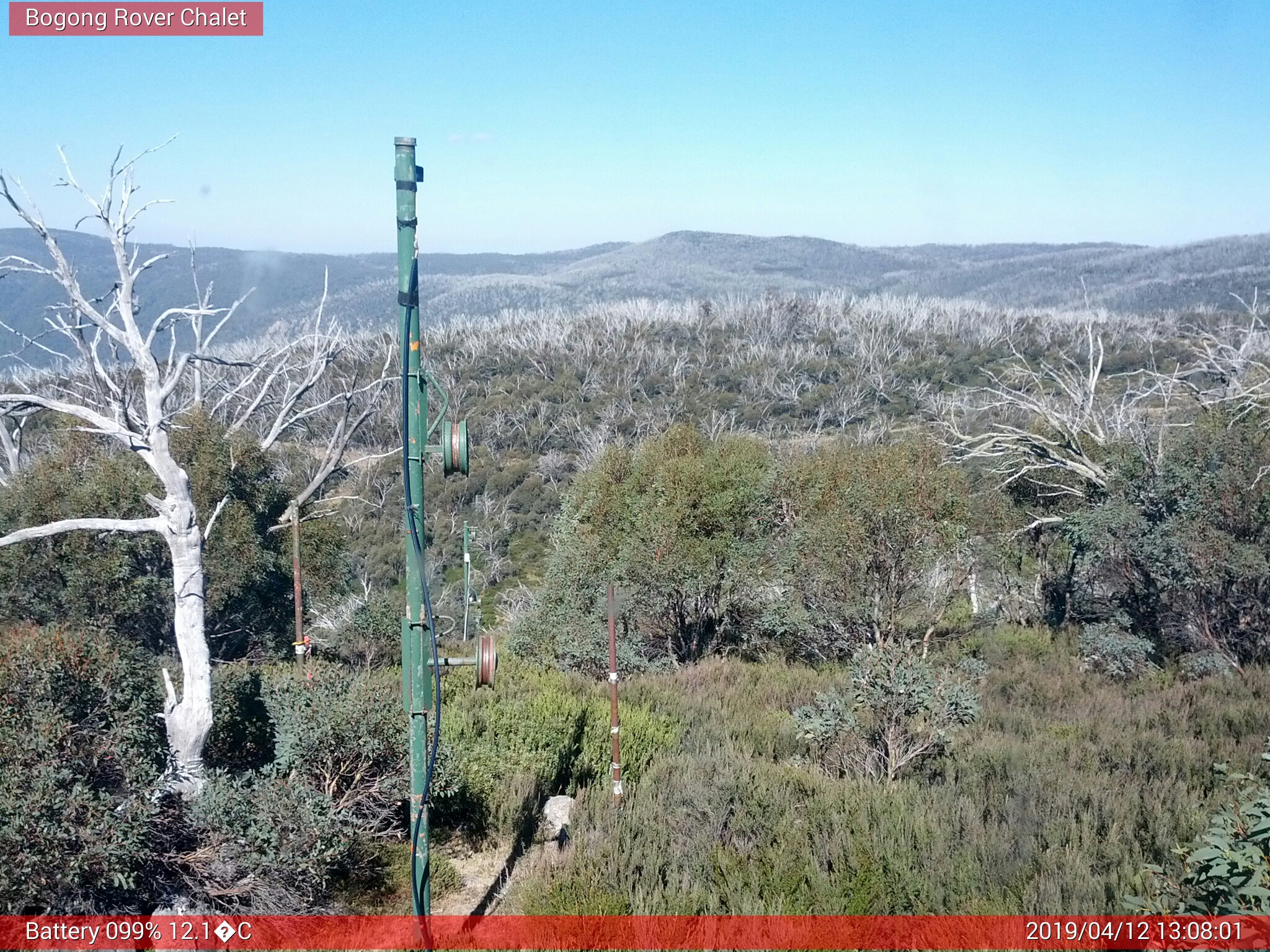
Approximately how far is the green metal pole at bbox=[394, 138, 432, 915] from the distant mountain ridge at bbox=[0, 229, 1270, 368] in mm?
28486

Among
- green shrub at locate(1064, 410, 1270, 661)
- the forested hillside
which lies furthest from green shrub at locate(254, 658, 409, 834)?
green shrub at locate(1064, 410, 1270, 661)

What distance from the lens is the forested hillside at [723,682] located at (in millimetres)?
5039

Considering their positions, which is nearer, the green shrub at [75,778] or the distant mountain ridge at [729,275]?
the green shrub at [75,778]

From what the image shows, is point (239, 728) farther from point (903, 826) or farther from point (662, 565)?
point (662, 565)

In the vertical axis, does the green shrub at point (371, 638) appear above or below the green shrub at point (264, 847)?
below

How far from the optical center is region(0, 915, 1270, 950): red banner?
446cm

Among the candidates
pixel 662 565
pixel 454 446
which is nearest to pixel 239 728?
pixel 454 446

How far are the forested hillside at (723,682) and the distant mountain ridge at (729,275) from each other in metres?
19.3

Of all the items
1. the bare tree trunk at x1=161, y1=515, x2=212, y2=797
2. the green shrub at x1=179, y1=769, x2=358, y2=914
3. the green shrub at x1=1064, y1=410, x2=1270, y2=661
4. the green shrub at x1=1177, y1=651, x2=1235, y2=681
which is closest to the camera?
the green shrub at x1=179, y1=769, x2=358, y2=914

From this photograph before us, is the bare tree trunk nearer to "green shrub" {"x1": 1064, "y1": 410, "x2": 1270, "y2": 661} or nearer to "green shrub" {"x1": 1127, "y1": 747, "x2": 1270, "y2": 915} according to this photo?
"green shrub" {"x1": 1127, "y1": 747, "x2": 1270, "y2": 915}

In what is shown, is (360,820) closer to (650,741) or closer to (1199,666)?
(650,741)

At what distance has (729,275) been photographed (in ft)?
466

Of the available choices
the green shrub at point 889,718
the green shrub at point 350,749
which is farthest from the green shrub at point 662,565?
the green shrub at point 350,749

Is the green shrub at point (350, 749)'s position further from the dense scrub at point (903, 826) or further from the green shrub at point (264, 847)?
the dense scrub at point (903, 826)
